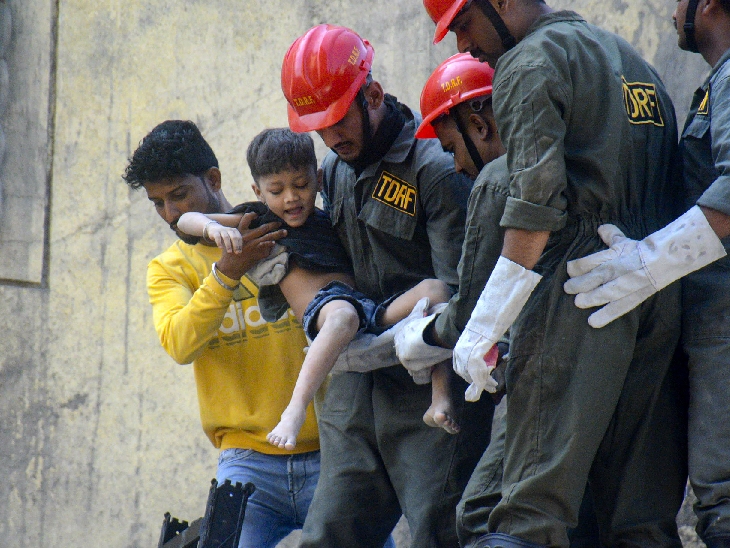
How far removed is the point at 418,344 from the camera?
2.47 meters

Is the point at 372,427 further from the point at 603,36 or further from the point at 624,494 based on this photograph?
the point at 603,36

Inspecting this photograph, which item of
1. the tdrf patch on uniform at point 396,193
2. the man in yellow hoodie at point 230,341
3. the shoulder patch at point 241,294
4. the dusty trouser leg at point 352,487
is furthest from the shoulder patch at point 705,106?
the shoulder patch at point 241,294

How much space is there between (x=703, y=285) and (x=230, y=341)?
146 cm

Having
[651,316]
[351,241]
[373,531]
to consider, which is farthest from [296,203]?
[651,316]

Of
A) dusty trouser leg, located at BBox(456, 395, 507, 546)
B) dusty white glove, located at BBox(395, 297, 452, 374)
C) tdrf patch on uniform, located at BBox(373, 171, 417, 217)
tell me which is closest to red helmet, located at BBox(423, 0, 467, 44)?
tdrf patch on uniform, located at BBox(373, 171, 417, 217)

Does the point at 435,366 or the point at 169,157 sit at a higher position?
the point at 169,157

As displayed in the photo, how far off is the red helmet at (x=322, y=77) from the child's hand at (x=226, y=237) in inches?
13.8

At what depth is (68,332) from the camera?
4.49 metres

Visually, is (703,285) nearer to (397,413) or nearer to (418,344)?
(418,344)

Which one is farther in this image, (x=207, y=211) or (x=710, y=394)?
(x=207, y=211)

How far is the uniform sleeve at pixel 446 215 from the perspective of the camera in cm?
263

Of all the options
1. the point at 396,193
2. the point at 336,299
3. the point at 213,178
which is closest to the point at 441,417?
the point at 336,299

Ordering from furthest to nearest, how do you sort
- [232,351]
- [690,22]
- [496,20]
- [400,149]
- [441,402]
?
[232,351] → [400,149] → [441,402] → [690,22] → [496,20]

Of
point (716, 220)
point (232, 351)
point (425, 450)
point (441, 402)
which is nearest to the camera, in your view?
point (716, 220)
